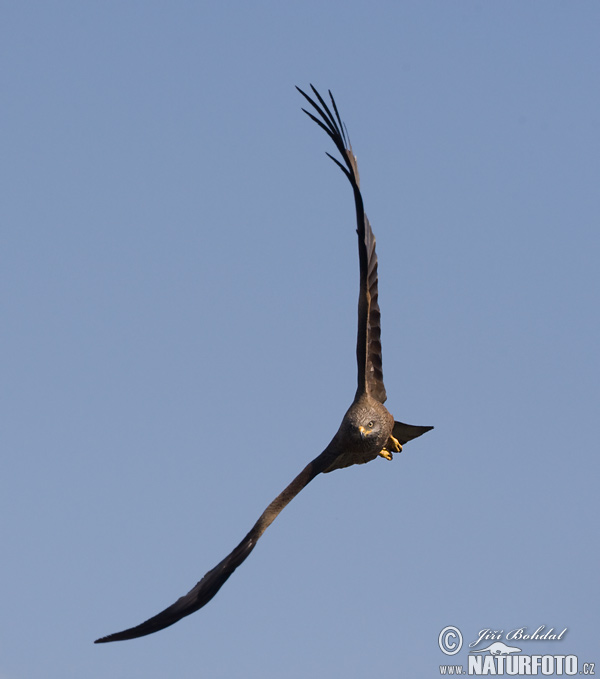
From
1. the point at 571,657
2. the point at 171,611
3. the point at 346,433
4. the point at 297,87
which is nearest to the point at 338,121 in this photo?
the point at 297,87

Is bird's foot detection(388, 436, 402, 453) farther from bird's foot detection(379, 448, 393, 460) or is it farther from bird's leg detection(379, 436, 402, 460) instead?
bird's foot detection(379, 448, 393, 460)

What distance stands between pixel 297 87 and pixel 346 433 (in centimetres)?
439

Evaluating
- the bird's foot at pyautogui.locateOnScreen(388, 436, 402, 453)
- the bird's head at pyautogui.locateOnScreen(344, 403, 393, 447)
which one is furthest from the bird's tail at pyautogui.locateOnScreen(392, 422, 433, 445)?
the bird's head at pyautogui.locateOnScreen(344, 403, 393, 447)

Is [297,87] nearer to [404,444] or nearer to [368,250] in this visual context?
[368,250]

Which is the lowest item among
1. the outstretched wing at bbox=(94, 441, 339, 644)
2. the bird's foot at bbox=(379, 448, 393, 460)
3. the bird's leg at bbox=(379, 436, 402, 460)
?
the outstretched wing at bbox=(94, 441, 339, 644)

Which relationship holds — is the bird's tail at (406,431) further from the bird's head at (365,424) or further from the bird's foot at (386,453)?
the bird's head at (365,424)

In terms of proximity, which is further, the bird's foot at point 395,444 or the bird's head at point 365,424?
the bird's foot at point 395,444

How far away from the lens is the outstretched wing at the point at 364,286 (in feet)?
59.9

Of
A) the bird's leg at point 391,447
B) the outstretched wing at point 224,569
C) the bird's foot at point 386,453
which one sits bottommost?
the outstretched wing at point 224,569

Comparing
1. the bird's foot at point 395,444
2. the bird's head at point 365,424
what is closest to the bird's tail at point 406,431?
the bird's foot at point 395,444

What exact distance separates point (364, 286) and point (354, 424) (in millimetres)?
1753

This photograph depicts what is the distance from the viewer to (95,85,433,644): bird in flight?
18078 mm

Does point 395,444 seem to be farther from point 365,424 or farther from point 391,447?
point 365,424

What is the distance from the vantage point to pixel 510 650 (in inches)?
903
